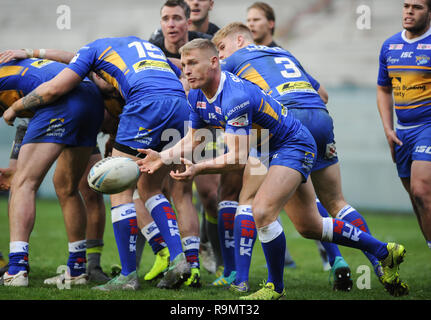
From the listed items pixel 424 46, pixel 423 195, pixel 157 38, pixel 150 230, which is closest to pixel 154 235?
pixel 150 230

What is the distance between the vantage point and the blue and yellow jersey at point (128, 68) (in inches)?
198

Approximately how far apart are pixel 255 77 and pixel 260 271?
8.13 feet

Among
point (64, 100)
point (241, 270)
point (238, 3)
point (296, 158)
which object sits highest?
point (238, 3)

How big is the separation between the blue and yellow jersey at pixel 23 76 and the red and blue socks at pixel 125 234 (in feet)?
4.11

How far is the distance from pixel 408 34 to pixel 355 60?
11.4 meters

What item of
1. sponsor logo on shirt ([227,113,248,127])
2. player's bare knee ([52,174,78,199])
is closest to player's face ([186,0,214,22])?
player's bare knee ([52,174,78,199])

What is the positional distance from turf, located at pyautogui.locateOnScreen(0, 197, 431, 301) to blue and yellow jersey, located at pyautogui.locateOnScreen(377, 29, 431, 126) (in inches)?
64.4

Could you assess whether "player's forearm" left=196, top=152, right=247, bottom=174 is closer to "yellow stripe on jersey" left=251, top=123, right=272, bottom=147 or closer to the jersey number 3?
"yellow stripe on jersey" left=251, top=123, right=272, bottom=147

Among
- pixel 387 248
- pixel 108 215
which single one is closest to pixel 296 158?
pixel 387 248

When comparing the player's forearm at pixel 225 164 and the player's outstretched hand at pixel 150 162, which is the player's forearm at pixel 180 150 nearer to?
the player's outstretched hand at pixel 150 162

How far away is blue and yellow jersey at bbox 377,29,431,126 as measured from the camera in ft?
18.0

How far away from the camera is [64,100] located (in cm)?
518

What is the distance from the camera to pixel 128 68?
16.7 feet
